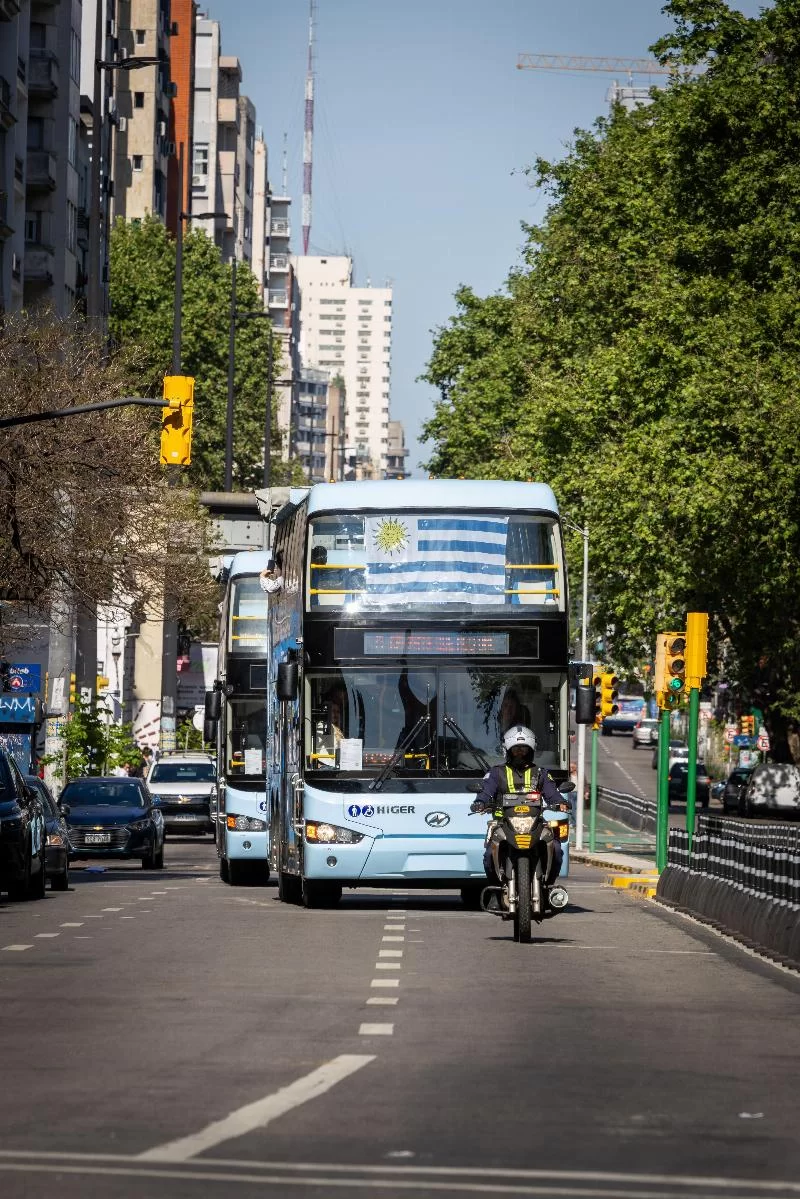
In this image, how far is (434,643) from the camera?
26047 mm

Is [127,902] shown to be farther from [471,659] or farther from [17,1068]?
[17,1068]

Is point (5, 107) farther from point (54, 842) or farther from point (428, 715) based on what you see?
point (428, 715)

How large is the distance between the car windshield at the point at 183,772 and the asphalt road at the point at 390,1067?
4104cm

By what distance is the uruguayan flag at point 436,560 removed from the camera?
26312mm

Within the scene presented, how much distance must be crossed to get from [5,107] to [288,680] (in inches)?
1618

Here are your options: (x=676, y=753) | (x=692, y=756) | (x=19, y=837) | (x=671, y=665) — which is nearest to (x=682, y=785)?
(x=676, y=753)

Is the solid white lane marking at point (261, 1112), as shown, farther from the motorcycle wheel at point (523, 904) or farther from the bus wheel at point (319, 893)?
the bus wheel at point (319, 893)

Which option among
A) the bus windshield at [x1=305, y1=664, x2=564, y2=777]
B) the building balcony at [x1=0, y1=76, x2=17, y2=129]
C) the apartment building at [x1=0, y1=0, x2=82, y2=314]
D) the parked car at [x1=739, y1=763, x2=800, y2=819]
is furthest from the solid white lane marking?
the parked car at [x1=739, y1=763, x2=800, y2=819]

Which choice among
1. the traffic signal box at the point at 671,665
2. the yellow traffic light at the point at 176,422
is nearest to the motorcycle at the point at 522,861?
the yellow traffic light at the point at 176,422

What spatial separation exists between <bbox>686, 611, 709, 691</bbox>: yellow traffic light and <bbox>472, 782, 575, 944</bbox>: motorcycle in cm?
1094

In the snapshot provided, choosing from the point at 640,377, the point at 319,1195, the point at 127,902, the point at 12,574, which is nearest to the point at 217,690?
the point at 12,574

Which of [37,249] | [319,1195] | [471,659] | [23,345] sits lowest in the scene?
[319,1195]

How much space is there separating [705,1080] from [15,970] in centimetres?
726

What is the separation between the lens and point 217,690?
37562 mm
